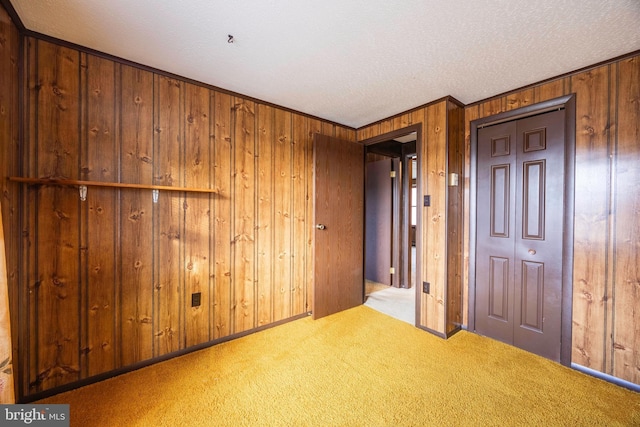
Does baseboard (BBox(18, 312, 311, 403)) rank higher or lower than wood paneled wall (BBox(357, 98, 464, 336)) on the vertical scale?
lower

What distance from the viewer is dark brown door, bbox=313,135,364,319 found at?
9.18 ft

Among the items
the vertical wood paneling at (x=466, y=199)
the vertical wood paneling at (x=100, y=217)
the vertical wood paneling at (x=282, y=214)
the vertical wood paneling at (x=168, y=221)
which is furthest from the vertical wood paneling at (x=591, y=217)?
the vertical wood paneling at (x=100, y=217)

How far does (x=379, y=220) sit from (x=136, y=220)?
3.24 meters

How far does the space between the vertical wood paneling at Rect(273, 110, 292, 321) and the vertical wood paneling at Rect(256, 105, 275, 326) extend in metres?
0.06

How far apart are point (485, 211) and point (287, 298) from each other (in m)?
2.15

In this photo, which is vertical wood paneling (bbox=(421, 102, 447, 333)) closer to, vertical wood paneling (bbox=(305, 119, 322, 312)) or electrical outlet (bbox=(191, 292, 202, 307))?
vertical wood paneling (bbox=(305, 119, 322, 312))

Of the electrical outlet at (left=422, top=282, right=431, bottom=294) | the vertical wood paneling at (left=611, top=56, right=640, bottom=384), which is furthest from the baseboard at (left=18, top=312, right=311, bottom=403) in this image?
the vertical wood paneling at (left=611, top=56, right=640, bottom=384)

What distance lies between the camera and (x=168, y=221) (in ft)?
6.68

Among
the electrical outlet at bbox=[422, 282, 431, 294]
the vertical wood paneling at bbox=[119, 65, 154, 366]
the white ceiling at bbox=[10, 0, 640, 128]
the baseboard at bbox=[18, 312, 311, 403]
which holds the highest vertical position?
the white ceiling at bbox=[10, 0, 640, 128]

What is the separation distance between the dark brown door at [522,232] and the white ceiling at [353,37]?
1.56 ft

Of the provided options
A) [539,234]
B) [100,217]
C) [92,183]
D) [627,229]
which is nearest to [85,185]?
[92,183]

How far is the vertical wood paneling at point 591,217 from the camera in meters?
1.84

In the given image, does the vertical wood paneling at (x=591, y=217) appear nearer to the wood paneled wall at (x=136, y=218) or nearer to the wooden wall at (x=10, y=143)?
the wood paneled wall at (x=136, y=218)

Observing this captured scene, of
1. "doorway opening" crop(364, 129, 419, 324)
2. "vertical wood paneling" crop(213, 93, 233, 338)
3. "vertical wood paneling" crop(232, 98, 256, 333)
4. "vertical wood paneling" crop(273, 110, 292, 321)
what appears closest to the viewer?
"vertical wood paneling" crop(213, 93, 233, 338)
